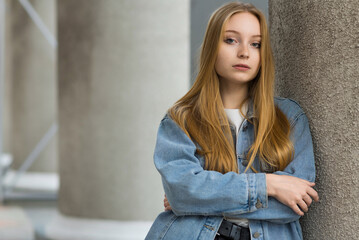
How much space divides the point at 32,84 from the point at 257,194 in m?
10.5

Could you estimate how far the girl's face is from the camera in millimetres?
2094

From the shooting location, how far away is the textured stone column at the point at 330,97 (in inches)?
71.2

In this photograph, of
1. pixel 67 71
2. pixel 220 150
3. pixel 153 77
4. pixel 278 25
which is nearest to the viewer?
pixel 220 150

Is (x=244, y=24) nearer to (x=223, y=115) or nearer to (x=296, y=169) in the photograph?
(x=223, y=115)

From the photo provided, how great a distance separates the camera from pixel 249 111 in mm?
2160

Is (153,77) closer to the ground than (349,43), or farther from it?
closer to the ground

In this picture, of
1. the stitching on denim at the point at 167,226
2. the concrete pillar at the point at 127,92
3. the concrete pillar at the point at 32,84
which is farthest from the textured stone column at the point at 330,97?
the concrete pillar at the point at 32,84

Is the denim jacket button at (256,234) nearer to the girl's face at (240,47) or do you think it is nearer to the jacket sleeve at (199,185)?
the jacket sleeve at (199,185)

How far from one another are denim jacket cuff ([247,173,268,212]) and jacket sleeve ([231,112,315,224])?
0.03 meters

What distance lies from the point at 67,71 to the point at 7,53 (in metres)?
6.25

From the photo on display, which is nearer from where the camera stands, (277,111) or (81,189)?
(277,111)

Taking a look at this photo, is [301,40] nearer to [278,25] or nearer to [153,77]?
[278,25]

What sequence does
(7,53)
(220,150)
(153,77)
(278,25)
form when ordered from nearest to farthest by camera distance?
(220,150), (278,25), (153,77), (7,53)

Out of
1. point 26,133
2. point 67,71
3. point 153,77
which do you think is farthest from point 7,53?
point 153,77
